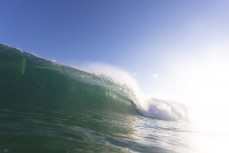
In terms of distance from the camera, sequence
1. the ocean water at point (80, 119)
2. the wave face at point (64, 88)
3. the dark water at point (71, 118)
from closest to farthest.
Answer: the dark water at point (71, 118) < the ocean water at point (80, 119) < the wave face at point (64, 88)

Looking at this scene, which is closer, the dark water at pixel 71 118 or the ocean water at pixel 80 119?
the dark water at pixel 71 118

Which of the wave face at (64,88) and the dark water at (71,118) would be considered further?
the wave face at (64,88)

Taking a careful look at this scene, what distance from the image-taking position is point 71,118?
11.4 meters

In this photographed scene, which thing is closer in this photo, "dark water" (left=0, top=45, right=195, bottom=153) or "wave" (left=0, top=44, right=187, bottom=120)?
"dark water" (left=0, top=45, right=195, bottom=153)

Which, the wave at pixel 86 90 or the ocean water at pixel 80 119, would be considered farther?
the wave at pixel 86 90

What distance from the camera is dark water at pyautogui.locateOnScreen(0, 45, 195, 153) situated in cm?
666

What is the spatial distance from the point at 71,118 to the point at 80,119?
0.59 metres

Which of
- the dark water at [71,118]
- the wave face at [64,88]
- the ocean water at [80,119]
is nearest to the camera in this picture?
the dark water at [71,118]

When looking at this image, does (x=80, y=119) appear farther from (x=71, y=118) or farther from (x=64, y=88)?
(x=64, y=88)

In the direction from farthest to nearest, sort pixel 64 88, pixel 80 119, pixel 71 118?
pixel 64 88, pixel 80 119, pixel 71 118

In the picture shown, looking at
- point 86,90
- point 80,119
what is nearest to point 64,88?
point 86,90

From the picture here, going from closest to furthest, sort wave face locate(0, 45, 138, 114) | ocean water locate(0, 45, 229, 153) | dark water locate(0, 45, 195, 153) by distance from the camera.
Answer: dark water locate(0, 45, 195, 153), ocean water locate(0, 45, 229, 153), wave face locate(0, 45, 138, 114)

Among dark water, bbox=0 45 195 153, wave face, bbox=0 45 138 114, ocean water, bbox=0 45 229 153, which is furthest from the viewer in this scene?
wave face, bbox=0 45 138 114

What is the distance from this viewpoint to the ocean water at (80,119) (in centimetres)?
678
